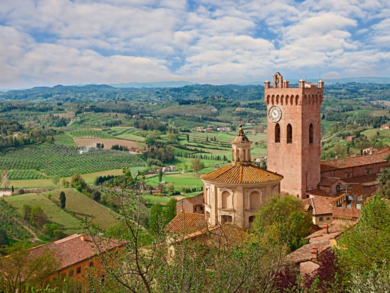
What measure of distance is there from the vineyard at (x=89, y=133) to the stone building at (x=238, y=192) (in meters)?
139

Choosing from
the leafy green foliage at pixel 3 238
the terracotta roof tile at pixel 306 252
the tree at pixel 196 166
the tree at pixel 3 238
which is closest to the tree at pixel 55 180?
the tree at pixel 196 166

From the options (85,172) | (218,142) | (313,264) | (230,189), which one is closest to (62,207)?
(85,172)

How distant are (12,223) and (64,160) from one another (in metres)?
57.7

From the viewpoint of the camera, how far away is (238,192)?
3244 centimetres

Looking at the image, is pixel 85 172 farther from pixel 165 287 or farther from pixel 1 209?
pixel 165 287

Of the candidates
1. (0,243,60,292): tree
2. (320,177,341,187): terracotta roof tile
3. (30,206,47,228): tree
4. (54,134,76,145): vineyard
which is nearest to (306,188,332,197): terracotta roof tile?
(320,177,341,187): terracotta roof tile

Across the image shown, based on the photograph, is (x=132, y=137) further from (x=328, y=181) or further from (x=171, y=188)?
(x=328, y=181)

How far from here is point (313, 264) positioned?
24859 mm

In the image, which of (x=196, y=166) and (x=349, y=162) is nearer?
(x=349, y=162)

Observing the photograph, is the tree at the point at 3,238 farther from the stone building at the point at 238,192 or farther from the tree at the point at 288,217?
the tree at the point at 288,217

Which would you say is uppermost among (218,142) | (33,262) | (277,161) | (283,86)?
(283,86)

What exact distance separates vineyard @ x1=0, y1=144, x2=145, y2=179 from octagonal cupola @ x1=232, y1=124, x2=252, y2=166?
259 feet

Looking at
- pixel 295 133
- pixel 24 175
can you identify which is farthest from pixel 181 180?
pixel 295 133

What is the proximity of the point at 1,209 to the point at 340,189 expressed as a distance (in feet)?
156
